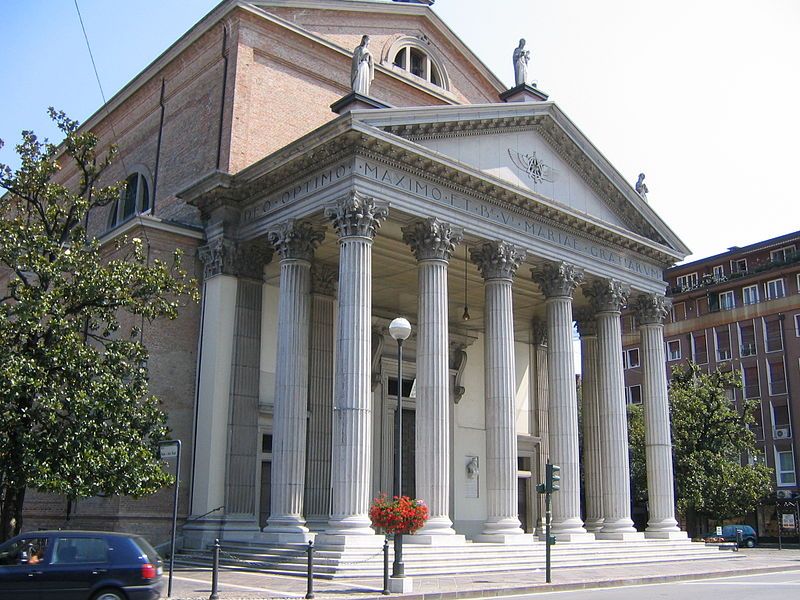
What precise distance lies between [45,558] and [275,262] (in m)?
14.5

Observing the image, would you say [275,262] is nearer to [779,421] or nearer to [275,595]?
[275,595]

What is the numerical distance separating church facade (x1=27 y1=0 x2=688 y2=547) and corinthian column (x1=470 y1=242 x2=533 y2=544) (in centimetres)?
6

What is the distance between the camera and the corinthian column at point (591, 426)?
2834 centimetres

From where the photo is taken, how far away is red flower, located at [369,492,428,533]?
672 inches

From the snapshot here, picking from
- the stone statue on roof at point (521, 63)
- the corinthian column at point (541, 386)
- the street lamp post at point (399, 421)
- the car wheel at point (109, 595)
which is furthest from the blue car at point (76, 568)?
the corinthian column at point (541, 386)

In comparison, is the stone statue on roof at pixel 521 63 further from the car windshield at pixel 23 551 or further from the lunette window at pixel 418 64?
the car windshield at pixel 23 551

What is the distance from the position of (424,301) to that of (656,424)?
1174 centimetres

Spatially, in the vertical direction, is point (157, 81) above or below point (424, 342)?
above

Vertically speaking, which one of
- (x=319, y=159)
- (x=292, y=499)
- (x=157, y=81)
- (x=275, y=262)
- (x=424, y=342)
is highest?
(x=157, y=81)

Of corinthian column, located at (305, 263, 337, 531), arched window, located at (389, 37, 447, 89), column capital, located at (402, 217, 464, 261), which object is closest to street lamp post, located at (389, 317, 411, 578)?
column capital, located at (402, 217, 464, 261)

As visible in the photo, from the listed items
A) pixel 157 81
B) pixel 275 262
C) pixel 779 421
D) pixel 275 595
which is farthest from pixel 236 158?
pixel 779 421

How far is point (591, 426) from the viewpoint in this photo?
30.1m

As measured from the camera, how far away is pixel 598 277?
2819cm

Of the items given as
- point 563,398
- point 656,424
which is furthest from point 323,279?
point 656,424
